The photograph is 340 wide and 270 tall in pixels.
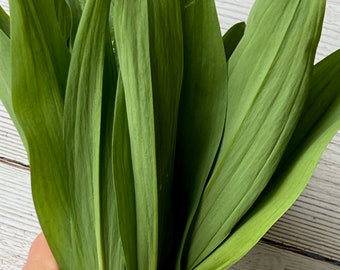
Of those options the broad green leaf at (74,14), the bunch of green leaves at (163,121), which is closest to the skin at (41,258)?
the bunch of green leaves at (163,121)

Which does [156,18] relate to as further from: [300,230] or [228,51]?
[300,230]

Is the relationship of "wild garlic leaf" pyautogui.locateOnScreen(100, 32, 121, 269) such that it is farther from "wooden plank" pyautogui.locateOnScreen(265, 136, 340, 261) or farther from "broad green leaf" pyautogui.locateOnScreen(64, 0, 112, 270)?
"wooden plank" pyautogui.locateOnScreen(265, 136, 340, 261)

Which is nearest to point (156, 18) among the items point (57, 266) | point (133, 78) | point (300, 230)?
point (133, 78)

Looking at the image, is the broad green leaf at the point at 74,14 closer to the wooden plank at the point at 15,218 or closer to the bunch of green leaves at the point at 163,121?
the bunch of green leaves at the point at 163,121

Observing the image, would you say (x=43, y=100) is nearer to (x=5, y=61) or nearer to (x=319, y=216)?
(x=5, y=61)

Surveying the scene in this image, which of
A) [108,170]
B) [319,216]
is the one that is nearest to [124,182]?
[108,170]
